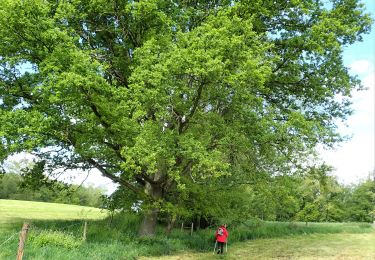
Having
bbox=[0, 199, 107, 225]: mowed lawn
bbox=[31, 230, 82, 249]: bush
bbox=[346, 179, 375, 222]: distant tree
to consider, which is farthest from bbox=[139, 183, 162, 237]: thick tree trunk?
bbox=[346, 179, 375, 222]: distant tree

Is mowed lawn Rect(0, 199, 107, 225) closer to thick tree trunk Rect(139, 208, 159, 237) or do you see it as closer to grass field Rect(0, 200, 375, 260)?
grass field Rect(0, 200, 375, 260)

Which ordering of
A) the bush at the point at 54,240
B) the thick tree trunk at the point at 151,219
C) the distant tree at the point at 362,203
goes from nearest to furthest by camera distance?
the bush at the point at 54,240 < the thick tree trunk at the point at 151,219 < the distant tree at the point at 362,203

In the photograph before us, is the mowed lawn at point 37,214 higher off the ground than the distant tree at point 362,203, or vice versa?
the distant tree at point 362,203

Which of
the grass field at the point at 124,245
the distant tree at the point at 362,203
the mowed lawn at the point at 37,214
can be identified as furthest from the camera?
the distant tree at the point at 362,203

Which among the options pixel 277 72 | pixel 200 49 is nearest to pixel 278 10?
pixel 277 72

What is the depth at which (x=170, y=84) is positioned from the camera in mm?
14250

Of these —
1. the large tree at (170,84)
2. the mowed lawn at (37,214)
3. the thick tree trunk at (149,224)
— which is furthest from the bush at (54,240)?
the mowed lawn at (37,214)

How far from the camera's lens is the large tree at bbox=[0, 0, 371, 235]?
13.9 meters

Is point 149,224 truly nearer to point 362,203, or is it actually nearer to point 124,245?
point 124,245

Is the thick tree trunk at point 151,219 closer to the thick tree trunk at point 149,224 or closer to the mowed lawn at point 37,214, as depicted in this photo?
the thick tree trunk at point 149,224

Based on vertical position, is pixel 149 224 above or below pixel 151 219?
below

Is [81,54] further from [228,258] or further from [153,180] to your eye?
[228,258]

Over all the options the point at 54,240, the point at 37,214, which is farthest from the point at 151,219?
the point at 37,214

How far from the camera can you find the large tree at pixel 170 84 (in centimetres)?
1392
